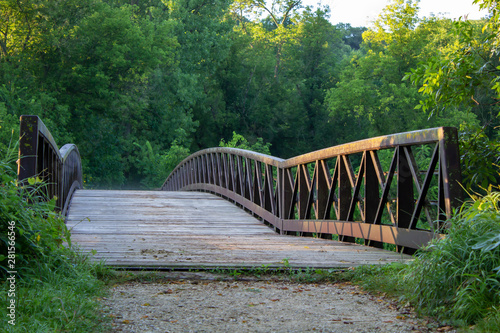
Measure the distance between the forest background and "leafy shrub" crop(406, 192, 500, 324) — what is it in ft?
9.04

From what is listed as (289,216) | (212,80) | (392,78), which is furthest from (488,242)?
(212,80)

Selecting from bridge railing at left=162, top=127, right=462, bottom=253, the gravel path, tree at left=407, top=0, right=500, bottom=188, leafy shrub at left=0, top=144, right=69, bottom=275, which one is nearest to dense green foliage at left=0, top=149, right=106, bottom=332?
leafy shrub at left=0, top=144, right=69, bottom=275

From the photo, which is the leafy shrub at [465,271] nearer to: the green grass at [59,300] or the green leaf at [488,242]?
the green leaf at [488,242]

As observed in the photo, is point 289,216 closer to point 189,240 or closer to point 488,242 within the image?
point 189,240

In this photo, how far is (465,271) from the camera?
2.79m

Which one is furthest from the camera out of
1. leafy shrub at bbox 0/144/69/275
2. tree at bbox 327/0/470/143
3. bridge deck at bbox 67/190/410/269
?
tree at bbox 327/0/470/143

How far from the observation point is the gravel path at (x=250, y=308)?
278 centimetres

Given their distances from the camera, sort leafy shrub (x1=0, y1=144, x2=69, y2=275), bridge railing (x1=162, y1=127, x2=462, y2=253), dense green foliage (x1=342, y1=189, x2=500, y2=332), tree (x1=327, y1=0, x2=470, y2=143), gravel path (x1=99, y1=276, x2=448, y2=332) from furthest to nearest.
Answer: tree (x1=327, y1=0, x2=470, y2=143) < bridge railing (x1=162, y1=127, x2=462, y2=253) < leafy shrub (x1=0, y1=144, x2=69, y2=275) < gravel path (x1=99, y1=276, x2=448, y2=332) < dense green foliage (x1=342, y1=189, x2=500, y2=332)

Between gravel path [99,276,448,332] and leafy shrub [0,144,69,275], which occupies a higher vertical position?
leafy shrub [0,144,69,275]

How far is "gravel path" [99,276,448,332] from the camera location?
9.11 ft

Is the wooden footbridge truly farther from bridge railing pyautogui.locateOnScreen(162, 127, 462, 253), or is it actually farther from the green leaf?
the green leaf

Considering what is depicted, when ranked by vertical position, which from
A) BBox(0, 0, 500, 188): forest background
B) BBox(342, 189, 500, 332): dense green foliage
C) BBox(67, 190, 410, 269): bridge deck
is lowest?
BBox(67, 190, 410, 269): bridge deck

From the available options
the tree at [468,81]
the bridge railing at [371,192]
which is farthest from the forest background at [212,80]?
the bridge railing at [371,192]

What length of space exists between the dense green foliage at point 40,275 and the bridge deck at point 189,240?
0.60 metres
